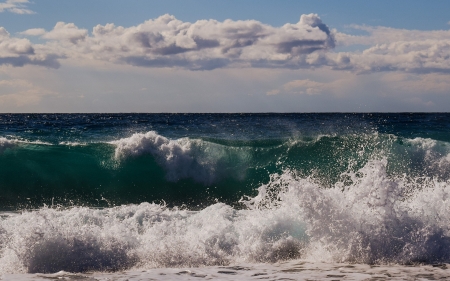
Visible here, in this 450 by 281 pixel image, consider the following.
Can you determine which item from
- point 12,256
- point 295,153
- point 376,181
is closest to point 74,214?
point 12,256

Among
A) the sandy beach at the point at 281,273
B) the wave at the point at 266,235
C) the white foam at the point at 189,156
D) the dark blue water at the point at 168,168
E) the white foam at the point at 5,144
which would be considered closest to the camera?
the sandy beach at the point at 281,273

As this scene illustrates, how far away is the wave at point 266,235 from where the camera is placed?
25.4 ft

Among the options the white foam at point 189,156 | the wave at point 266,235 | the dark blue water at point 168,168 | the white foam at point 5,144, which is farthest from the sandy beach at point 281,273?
the white foam at point 5,144

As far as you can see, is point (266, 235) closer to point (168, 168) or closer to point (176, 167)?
point (176, 167)

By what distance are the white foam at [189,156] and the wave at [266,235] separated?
6.59 metres

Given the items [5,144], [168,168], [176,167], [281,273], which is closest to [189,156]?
[176,167]

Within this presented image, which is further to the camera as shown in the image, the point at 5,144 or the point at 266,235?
the point at 5,144

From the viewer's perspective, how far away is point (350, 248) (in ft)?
26.0

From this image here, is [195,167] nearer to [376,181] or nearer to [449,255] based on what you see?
[376,181]

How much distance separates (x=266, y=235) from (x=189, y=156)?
8007 mm

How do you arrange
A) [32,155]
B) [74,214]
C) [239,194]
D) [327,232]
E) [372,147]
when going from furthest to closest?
[372,147] → [32,155] → [239,194] → [74,214] → [327,232]

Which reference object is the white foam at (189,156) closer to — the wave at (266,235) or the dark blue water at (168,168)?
the dark blue water at (168,168)

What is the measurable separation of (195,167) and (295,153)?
12.8 feet

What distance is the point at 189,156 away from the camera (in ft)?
53.2
